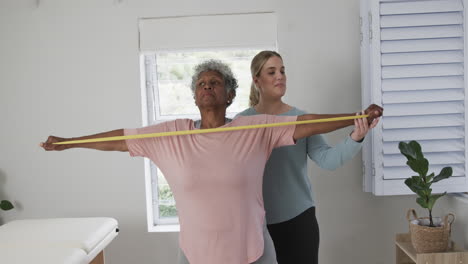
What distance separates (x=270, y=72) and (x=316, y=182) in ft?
3.64

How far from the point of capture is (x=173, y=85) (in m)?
3.36

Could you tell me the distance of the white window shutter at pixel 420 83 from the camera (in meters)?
2.66

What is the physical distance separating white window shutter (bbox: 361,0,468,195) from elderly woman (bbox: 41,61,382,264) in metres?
1.01

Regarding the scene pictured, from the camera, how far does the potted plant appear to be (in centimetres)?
242

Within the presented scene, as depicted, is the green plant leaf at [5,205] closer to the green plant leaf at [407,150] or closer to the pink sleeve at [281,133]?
A: the pink sleeve at [281,133]

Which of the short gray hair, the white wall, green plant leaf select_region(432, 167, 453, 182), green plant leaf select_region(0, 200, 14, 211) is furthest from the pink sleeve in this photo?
green plant leaf select_region(0, 200, 14, 211)

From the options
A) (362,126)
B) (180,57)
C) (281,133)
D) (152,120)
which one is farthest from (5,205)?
(362,126)

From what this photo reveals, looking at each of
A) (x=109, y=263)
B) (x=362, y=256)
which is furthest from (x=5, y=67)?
(x=362, y=256)

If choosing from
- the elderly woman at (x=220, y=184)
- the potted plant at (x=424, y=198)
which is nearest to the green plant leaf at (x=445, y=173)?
the potted plant at (x=424, y=198)

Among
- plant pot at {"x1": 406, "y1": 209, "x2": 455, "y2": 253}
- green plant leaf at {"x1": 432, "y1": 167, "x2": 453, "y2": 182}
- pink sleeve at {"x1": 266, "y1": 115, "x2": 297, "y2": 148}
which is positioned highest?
pink sleeve at {"x1": 266, "y1": 115, "x2": 297, "y2": 148}

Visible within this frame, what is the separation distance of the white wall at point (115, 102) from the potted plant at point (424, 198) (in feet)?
1.95

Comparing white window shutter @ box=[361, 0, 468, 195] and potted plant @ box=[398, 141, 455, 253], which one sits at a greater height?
white window shutter @ box=[361, 0, 468, 195]

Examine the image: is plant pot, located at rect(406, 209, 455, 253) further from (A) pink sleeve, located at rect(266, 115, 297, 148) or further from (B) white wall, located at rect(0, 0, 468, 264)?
(A) pink sleeve, located at rect(266, 115, 297, 148)

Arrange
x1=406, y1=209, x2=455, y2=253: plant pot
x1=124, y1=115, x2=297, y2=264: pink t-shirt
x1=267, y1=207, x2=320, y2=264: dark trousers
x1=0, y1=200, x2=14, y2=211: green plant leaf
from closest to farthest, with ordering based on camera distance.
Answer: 1. x1=124, y1=115, x2=297, y2=264: pink t-shirt
2. x1=267, y1=207, x2=320, y2=264: dark trousers
3. x1=406, y1=209, x2=455, y2=253: plant pot
4. x1=0, y1=200, x2=14, y2=211: green plant leaf
